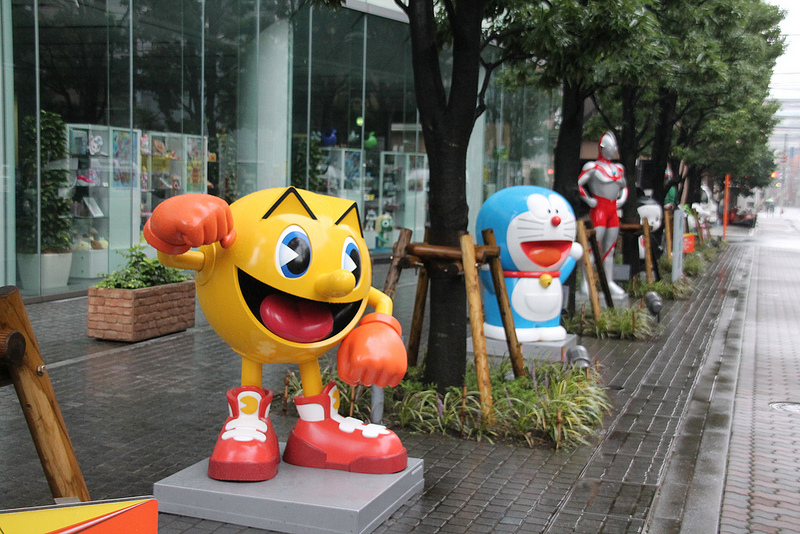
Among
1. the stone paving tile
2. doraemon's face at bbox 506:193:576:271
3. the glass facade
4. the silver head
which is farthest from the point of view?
the silver head

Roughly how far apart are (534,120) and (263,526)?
1046 inches

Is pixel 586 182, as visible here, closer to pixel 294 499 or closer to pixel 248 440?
pixel 248 440

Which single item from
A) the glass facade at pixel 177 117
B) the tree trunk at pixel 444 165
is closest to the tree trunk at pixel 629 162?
the glass facade at pixel 177 117

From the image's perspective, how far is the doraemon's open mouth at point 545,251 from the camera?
9.62 metres

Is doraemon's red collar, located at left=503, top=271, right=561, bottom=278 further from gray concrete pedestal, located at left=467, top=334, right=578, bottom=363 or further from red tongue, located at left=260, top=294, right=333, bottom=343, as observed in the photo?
red tongue, located at left=260, top=294, right=333, bottom=343

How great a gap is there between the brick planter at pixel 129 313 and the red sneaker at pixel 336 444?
503 centimetres

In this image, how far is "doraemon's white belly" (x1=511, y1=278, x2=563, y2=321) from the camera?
9.75 metres

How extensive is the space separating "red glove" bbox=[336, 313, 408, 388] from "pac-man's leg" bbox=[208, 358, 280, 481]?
0.60m

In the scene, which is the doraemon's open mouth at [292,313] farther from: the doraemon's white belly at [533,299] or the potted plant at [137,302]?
the potted plant at [137,302]

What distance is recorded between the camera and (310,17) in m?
18.5

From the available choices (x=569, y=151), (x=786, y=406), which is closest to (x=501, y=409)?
(x=786, y=406)

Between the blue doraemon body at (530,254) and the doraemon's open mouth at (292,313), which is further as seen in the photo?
the blue doraemon body at (530,254)

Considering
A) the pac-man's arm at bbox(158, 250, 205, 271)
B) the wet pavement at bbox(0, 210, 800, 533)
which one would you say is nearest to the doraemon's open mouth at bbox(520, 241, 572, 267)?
the wet pavement at bbox(0, 210, 800, 533)

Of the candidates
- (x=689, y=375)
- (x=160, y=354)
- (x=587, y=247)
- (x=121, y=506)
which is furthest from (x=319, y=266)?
(x=587, y=247)
